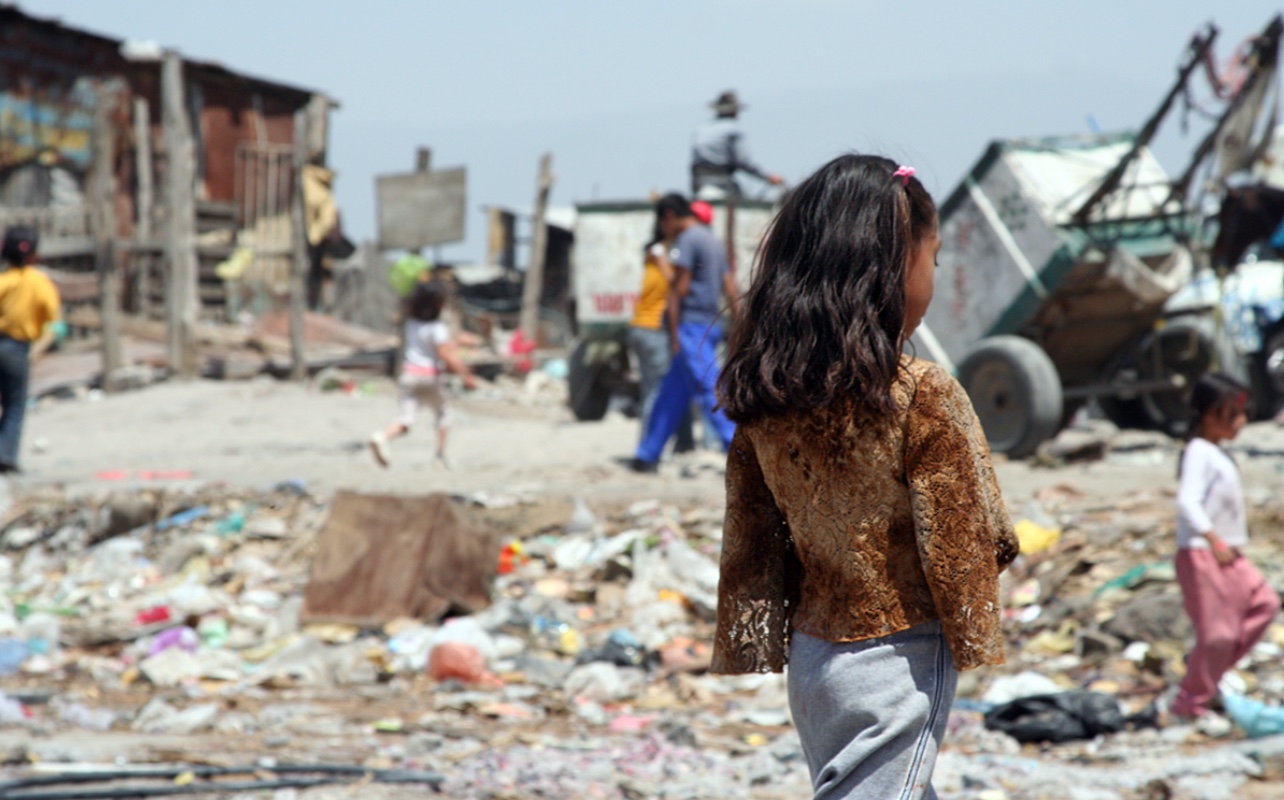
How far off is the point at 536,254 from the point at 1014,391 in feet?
30.2

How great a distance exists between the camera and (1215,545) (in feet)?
14.2

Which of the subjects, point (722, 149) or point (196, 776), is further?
point (722, 149)

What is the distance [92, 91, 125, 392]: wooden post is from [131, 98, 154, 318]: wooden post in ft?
12.4

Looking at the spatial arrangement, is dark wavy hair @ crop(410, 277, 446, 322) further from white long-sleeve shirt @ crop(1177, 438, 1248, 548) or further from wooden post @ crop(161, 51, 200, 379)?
wooden post @ crop(161, 51, 200, 379)

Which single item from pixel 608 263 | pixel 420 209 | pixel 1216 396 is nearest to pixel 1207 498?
pixel 1216 396

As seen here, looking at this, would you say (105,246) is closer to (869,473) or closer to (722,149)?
(722,149)

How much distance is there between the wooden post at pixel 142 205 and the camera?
57.5 ft

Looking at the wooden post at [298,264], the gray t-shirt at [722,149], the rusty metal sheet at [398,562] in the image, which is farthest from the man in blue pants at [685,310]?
the wooden post at [298,264]

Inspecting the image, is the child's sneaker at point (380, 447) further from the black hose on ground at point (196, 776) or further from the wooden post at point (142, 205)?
the wooden post at point (142, 205)

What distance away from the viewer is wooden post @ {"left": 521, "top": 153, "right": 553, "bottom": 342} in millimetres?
17000

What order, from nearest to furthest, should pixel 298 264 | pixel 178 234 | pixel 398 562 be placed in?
pixel 398 562 < pixel 178 234 < pixel 298 264

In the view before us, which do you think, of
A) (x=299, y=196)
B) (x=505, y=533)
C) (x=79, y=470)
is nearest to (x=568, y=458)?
(x=505, y=533)

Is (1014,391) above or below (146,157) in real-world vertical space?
below

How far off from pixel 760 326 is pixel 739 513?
33 centimetres
